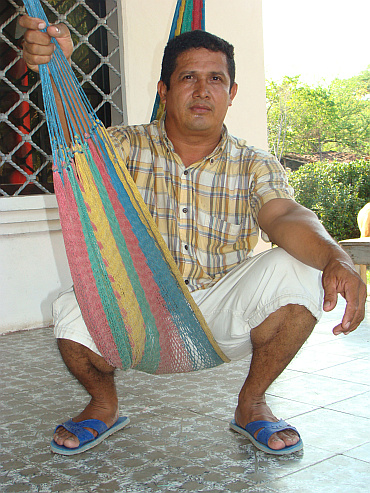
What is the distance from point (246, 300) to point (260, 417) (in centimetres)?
31

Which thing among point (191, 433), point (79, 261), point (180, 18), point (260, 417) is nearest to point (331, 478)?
point (260, 417)

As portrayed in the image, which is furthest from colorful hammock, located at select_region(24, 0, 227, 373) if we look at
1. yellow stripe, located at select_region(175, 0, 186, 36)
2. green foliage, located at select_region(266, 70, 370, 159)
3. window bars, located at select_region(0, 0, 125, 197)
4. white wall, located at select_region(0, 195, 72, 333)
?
green foliage, located at select_region(266, 70, 370, 159)

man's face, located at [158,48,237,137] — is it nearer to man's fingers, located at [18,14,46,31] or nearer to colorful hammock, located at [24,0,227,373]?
colorful hammock, located at [24,0,227,373]

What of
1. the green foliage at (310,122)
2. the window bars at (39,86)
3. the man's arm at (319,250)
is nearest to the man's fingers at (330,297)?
the man's arm at (319,250)

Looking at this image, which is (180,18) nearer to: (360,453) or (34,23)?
(34,23)

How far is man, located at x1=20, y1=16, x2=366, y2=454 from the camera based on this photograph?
1.50 metres

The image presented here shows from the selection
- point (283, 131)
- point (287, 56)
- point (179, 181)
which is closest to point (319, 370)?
point (179, 181)

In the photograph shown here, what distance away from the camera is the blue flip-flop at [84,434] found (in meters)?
1.54

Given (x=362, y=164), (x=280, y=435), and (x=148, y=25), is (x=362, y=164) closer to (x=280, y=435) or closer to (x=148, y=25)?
(x=148, y=25)

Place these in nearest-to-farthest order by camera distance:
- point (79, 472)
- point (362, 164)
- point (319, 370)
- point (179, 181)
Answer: point (79, 472) < point (179, 181) < point (319, 370) < point (362, 164)

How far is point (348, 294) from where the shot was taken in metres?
1.17

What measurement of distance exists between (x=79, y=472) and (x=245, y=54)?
3269mm

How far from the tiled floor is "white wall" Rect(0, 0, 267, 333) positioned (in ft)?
2.39

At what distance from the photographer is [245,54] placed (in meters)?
4.07
